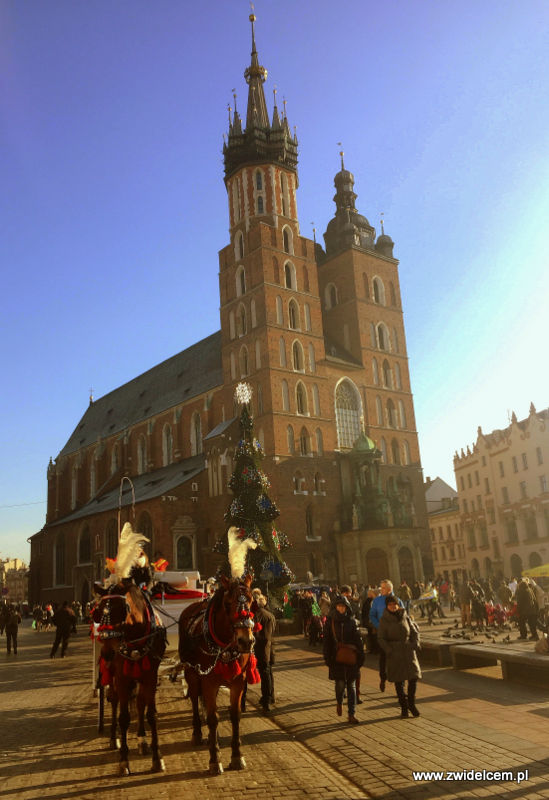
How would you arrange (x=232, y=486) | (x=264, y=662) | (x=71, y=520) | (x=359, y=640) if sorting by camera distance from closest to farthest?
(x=359, y=640) < (x=264, y=662) < (x=232, y=486) < (x=71, y=520)

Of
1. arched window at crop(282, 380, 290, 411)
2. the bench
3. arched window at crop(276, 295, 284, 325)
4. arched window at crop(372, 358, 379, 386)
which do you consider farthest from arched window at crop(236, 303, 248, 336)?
the bench

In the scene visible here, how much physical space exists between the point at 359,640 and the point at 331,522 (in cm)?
2843

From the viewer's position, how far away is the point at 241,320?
40.6 meters

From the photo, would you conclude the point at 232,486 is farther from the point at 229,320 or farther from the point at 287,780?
the point at 229,320

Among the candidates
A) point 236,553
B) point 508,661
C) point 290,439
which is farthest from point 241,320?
point 236,553

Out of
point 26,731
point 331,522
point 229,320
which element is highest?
point 229,320

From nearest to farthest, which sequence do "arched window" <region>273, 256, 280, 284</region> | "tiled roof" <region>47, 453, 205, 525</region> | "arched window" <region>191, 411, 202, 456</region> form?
"tiled roof" <region>47, 453, 205, 525</region>, "arched window" <region>273, 256, 280, 284</region>, "arched window" <region>191, 411, 202, 456</region>

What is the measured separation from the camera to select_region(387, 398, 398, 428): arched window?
1688 inches

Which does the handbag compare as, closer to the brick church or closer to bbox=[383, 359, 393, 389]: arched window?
the brick church

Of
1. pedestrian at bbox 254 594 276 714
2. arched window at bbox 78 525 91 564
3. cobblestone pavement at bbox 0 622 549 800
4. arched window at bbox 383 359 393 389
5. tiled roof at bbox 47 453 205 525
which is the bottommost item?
cobblestone pavement at bbox 0 622 549 800

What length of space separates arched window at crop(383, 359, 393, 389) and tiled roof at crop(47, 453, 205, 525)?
13.4m

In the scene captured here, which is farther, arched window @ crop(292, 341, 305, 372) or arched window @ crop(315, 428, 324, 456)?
arched window @ crop(292, 341, 305, 372)

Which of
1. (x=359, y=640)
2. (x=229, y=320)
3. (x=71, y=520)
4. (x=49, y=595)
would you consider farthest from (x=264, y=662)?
(x=49, y=595)

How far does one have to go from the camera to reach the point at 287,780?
6254mm
